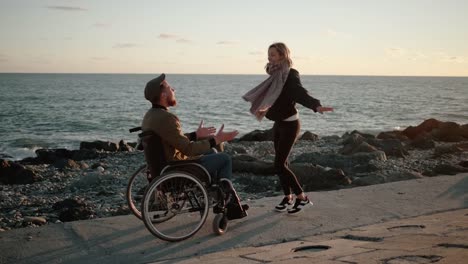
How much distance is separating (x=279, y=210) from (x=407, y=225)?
1473mm

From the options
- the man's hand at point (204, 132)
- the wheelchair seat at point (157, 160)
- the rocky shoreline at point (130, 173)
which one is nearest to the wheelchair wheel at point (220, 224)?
the wheelchair seat at point (157, 160)

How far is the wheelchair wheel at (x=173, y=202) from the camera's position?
475cm

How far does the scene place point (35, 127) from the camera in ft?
100

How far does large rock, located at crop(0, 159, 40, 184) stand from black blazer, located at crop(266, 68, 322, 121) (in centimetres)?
725

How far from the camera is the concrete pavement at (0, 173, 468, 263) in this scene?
155 inches

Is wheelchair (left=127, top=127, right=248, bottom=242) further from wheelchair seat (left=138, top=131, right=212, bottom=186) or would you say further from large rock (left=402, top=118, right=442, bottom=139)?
large rock (left=402, top=118, right=442, bottom=139)

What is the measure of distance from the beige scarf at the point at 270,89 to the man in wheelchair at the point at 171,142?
0.76m

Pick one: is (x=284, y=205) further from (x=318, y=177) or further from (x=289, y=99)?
(x=318, y=177)

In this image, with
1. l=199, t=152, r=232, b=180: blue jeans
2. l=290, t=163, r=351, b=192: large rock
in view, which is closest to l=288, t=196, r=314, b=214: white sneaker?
l=199, t=152, r=232, b=180: blue jeans

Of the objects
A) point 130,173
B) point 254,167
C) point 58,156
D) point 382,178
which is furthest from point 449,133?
point 58,156

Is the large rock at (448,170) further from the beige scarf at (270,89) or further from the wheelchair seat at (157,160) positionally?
the wheelchair seat at (157,160)

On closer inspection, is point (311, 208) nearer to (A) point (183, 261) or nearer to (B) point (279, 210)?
(B) point (279, 210)

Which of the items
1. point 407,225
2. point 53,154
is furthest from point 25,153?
point 407,225

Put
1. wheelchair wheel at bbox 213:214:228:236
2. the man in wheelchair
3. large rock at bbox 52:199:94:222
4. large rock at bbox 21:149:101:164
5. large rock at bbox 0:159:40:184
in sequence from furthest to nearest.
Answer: large rock at bbox 21:149:101:164 → large rock at bbox 0:159:40:184 → large rock at bbox 52:199:94:222 → wheelchair wheel at bbox 213:214:228:236 → the man in wheelchair
